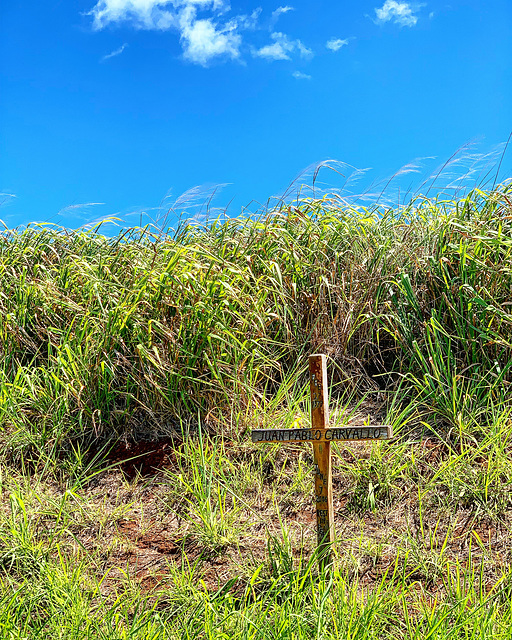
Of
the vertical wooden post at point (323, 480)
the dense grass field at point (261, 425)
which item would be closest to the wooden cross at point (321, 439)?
the vertical wooden post at point (323, 480)

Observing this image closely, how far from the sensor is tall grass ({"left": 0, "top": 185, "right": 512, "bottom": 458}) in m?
3.67

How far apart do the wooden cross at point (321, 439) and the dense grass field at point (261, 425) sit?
5.5 inches

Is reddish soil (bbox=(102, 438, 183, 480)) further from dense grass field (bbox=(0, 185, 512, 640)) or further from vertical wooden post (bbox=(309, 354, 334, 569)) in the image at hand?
vertical wooden post (bbox=(309, 354, 334, 569))

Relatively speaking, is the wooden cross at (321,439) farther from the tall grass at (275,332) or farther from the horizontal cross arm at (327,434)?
the tall grass at (275,332)

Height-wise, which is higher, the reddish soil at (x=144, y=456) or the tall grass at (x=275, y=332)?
the tall grass at (x=275, y=332)

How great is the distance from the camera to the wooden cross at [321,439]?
2.62 m

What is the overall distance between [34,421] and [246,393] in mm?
1537

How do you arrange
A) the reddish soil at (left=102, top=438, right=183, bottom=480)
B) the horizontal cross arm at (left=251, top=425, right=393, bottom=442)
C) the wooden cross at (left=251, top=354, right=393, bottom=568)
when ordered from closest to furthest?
the horizontal cross arm at (left=251, top=425, right=393, bottom=442) < the wooden cross at (left=251, top=354, right=393, bottom=568) < the reddish soil at (left=102, top=438, right=183, bottom=480)

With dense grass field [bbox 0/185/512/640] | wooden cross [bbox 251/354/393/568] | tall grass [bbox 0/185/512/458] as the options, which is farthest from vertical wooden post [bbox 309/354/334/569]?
tall grass [bbox 0/185/512/458]

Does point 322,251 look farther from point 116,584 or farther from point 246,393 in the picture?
point 116,584

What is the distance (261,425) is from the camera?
3547 millimetres

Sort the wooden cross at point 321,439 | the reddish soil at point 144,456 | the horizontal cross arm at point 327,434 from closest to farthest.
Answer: the horizontal cross arm at point 327,434, the wooden cross at point 321,439, the reddish soil at point 144,456

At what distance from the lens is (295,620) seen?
2.39 meters

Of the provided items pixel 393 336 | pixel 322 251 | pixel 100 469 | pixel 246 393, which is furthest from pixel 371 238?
pixel 100 469
